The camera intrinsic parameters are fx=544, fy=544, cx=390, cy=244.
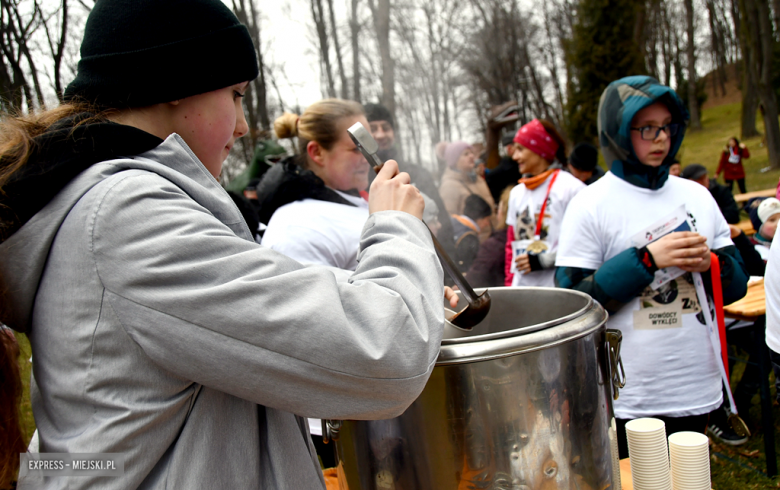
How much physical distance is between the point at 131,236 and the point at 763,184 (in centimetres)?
1722

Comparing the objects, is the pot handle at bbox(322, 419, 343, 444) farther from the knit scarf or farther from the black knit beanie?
the knit scarf

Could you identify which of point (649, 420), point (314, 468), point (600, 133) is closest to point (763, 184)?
point (600, 133)

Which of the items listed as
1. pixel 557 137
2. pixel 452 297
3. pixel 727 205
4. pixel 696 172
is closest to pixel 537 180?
pixel 557 137

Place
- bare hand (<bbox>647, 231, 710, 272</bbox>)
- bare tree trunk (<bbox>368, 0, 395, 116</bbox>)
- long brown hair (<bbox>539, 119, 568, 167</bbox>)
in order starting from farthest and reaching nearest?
bare tree trunk (<bbox>368, 0, 395, 116</bbox>) < long brown hair (<bbox>539, 119, 568, 167</bbox>) < bare hand (<bbox>647, 231, 710, 272</bbox>)

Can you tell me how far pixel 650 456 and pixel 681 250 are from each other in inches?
31.1

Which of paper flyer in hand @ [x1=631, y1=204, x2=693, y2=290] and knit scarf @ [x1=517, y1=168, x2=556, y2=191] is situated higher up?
knit scarf @ [x1=517, y1=168, x2=556, y2=191]

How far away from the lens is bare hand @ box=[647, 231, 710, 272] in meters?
1.94

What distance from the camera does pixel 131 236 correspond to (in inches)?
31.3

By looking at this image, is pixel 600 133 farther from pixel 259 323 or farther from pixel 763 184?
pixel 763 184

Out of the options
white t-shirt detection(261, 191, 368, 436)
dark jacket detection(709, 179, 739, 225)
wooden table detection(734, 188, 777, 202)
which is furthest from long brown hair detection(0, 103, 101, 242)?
wooden table detection(734, 188, 777, 202)

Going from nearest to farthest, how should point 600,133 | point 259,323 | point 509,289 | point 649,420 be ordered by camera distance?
1. point 259,323
2. point 649,420
3. point 509,289
4. point 600,133

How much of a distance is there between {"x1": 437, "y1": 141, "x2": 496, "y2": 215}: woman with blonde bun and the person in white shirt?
334 centimetres

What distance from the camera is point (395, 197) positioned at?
1.06 m

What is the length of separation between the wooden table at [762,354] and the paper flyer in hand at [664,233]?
1.39 m
